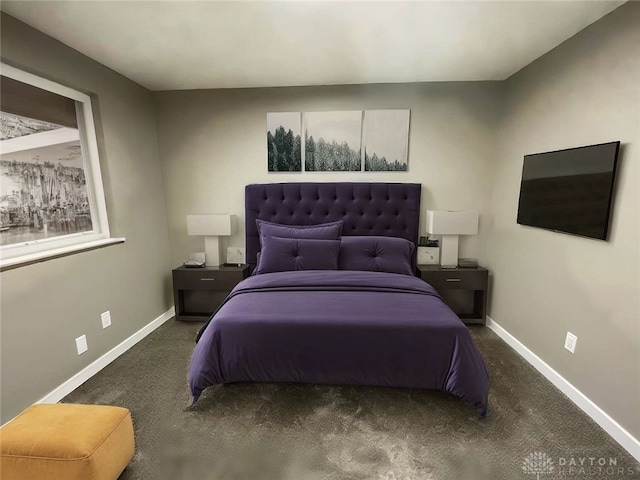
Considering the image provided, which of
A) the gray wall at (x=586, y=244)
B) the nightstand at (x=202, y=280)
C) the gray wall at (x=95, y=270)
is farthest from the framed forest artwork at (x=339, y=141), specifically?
the gray wall at (x=95, y=270)

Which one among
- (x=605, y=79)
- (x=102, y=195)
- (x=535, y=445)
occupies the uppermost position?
(x=605, y=79)

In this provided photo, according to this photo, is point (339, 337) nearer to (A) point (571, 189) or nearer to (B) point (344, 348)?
(B) point (344, 348)

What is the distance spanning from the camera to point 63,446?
1.29 meters

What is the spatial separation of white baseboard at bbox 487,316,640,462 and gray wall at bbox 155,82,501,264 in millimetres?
1071

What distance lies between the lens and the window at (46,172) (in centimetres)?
197

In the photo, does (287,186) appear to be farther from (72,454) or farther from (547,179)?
(72,454)

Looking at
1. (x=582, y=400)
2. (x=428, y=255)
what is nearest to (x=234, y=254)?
(x=428, y=255)

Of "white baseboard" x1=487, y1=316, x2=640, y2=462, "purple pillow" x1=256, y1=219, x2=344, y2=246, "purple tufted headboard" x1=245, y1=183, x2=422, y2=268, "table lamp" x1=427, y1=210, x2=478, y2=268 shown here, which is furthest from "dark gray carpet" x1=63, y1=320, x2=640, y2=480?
"purple tufted headboard" x1=245, y1=183, x2=422, y2=268

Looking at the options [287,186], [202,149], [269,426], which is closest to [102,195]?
[202,149]

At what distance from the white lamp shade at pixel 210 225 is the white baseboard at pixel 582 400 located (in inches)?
117

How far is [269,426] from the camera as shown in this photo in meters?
1.83

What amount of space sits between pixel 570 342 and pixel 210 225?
324 centimetres

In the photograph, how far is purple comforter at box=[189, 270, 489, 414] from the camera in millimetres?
1870

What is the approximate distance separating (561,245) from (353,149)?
2.04 metres
